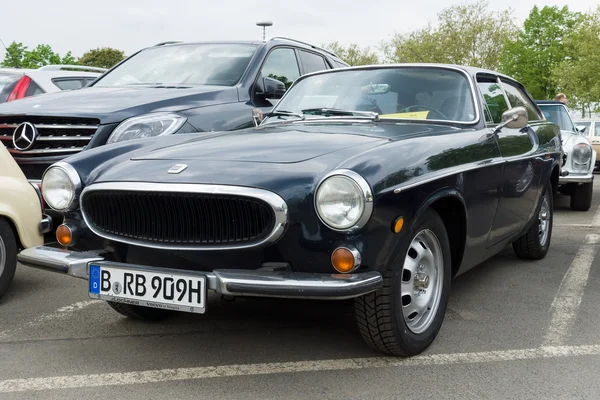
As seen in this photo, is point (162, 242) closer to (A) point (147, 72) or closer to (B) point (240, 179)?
(B) point (240, 179)

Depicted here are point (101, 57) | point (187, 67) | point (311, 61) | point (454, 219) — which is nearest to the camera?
point (454, 219)

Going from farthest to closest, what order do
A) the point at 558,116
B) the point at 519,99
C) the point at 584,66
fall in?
the point at 584,66, the point at 558,116, the point at 519,99

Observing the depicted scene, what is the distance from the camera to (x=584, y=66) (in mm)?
40812

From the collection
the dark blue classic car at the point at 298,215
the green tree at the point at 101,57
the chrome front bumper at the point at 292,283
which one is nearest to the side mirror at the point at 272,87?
the dark blue classic car at the point at 298,215

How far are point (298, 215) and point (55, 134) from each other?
10.6ft

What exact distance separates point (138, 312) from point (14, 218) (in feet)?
3.52

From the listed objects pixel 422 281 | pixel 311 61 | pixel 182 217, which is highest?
pixel 311 61

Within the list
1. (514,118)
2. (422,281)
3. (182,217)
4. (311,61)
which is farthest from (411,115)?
(311,61)

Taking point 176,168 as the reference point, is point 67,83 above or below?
above

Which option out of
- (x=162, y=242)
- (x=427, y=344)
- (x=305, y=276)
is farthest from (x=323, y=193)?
(x=427, y=344)

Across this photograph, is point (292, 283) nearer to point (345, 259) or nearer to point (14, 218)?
point (345, 259)

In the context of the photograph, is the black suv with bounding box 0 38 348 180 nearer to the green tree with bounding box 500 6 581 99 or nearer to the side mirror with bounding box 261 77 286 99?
the side mirror with bounding box 261 77 286 99

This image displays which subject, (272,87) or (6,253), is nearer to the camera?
(6,253)

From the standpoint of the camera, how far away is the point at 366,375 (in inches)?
122
